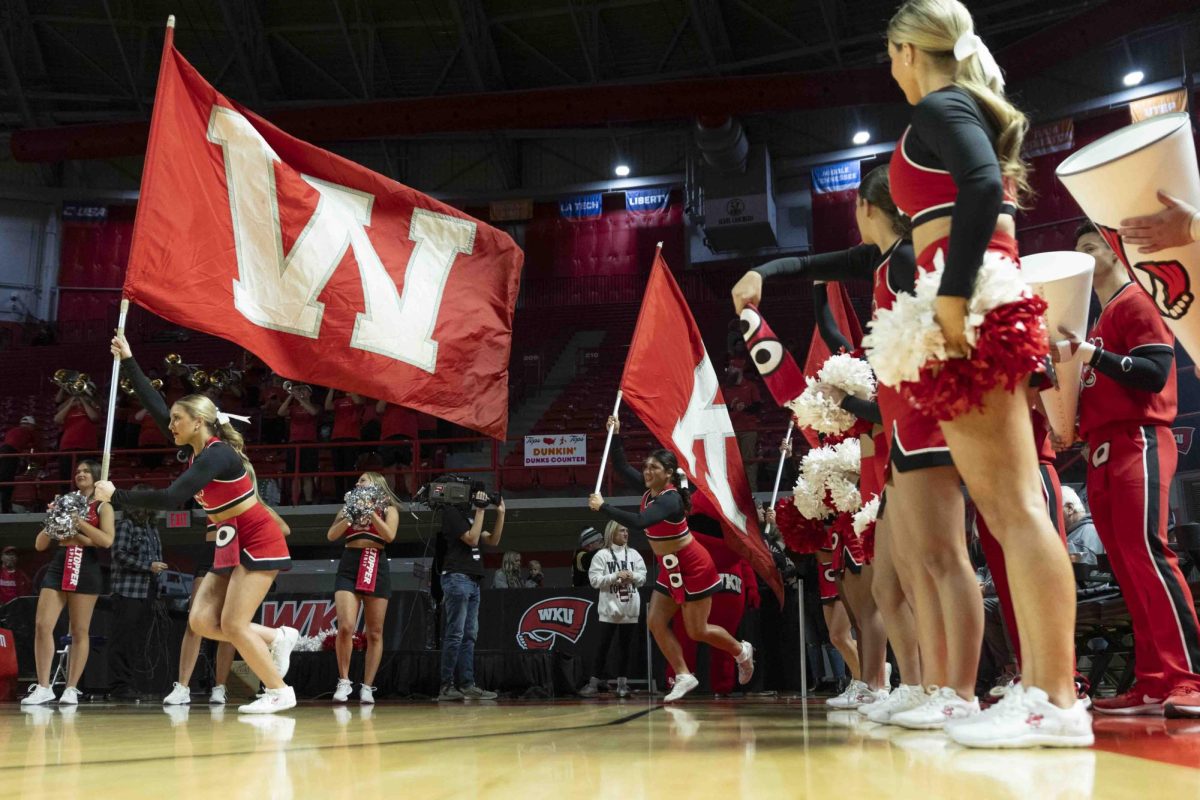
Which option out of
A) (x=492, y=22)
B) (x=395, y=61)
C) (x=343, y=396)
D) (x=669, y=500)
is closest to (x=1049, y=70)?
(x=492, y=22)

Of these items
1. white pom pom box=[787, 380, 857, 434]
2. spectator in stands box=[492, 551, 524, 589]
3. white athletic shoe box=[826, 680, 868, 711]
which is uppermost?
white pom pom box=[787, 380, 857, 434]

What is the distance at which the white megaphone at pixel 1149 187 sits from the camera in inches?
111

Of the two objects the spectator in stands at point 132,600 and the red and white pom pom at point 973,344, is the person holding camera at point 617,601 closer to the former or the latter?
the spectator in stands at point 132,600

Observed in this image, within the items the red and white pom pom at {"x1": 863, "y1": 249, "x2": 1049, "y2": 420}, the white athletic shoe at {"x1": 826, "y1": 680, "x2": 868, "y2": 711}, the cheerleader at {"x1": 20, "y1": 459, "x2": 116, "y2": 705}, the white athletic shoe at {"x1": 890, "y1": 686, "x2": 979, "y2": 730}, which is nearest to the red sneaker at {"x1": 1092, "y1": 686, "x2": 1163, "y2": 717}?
the white athletic shoe at {"x1": 890, "y1": 686, "x2": 979, "y2": 730}

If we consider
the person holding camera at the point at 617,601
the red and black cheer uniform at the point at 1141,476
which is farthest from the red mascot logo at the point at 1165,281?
the person holding camera at the point at 617,601

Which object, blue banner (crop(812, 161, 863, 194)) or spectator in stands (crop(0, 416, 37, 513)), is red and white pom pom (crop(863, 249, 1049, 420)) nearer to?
spectator in stands (crop(0, 416, 37, 513))

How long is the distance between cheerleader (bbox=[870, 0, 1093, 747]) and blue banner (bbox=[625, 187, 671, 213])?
2165 centimetres

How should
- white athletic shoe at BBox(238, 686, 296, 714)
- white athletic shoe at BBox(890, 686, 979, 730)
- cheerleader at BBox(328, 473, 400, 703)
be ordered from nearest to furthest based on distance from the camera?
white athletic shoe at BBox(890, 686, 979, 730), white athletic shoe at BBox(238, 686, 296, 714), cheerleader at BBox(328, 473, 400, 703)

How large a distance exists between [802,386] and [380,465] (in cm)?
1155

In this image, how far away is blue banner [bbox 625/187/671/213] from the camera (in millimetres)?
23922

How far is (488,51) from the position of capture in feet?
67.2

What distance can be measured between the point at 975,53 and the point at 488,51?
19.2 meters

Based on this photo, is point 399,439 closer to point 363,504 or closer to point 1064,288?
point 363,504

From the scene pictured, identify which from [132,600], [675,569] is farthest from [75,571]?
[675,569]
